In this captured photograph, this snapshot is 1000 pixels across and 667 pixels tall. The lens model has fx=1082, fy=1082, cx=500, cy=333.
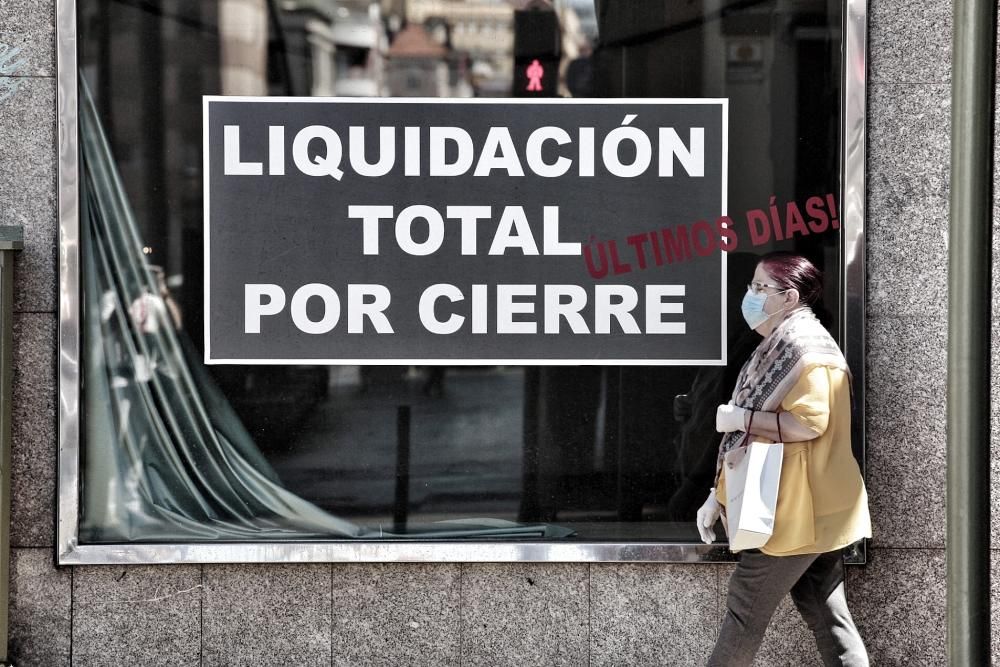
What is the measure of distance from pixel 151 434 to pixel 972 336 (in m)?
3.65

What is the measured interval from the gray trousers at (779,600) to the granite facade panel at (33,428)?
307 cm

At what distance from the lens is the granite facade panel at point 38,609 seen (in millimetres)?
4965

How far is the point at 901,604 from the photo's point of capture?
5023mm

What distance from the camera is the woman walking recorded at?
13.5ft

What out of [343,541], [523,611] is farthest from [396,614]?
[523,611]

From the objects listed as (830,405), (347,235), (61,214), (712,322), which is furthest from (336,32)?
(830,405)

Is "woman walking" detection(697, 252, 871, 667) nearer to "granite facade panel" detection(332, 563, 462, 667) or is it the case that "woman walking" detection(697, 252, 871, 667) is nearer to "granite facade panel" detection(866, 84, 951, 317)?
"granite facade panel" detection(866, 84, 951, 317)

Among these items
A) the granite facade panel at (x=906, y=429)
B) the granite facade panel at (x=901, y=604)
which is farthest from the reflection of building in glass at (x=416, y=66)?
the granite facade panel at (x=901, y=604)

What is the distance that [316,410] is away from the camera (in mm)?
5066

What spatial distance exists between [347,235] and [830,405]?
7.50ft

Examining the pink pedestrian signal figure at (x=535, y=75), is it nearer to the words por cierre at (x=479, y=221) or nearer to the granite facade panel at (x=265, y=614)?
the words por cierre at (x=479, y=221)

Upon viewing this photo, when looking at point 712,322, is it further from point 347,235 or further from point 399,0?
point 399,0

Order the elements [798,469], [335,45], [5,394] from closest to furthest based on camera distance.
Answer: [798,469]
[5,394]
[335,45]

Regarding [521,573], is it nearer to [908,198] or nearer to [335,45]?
[908,198]
